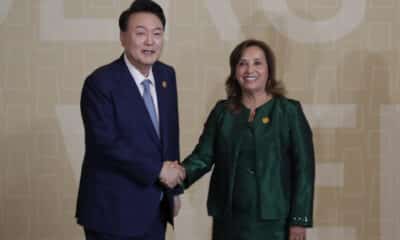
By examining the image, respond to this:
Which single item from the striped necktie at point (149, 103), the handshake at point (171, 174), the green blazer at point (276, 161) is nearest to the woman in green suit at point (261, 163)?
the green blazer at point (276, 161)

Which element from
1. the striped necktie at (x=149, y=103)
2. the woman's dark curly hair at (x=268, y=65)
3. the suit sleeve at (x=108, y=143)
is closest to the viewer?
the suit sleeve at (x=108, y=143)

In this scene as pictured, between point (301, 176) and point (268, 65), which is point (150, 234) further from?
point (268, 65)

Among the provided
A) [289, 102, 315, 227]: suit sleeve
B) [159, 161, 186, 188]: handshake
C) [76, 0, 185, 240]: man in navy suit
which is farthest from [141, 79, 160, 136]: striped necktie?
[289, 102, 315, 227]: suit sleeve

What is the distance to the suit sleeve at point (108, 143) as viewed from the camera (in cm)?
215

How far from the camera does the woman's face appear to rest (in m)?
2.32

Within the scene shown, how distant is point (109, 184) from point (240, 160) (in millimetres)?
494

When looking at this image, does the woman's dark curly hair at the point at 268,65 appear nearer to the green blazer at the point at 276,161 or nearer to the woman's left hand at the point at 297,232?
the green blazer at the point at 276,161

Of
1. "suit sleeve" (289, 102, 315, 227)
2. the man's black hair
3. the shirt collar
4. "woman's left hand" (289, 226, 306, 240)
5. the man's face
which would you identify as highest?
the man's black hair

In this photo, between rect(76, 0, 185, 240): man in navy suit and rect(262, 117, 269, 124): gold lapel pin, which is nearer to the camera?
rect(76, 0, 185, 240): man in navy suit

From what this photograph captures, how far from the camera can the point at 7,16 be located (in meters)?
3.32

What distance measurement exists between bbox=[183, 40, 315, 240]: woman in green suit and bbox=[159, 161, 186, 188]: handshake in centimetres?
16

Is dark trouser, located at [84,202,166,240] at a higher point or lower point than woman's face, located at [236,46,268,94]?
lower

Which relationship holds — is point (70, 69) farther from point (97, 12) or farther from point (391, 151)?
point (391, 151)

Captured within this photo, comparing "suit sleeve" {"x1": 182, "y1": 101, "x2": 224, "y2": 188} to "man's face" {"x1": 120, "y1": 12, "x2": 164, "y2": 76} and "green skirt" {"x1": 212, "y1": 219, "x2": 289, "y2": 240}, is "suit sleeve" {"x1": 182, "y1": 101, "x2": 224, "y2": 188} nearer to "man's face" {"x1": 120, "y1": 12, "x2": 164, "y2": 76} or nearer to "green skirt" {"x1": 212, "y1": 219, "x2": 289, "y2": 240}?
"green skirt" {"x1": 212, "y1": 219, "x2": 289, "y2": 240}
